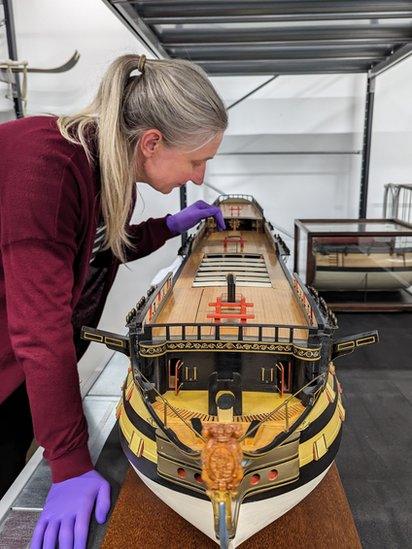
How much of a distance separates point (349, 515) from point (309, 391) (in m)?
0.25

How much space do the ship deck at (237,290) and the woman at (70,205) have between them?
0.22 m

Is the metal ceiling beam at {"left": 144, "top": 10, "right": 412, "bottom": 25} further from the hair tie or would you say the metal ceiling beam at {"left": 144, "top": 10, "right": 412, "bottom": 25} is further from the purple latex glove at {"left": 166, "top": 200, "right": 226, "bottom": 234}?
the hair tie

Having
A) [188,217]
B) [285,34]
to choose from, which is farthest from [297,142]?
[188,217]

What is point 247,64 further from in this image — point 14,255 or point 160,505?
point 160,505

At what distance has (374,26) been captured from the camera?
2.15 meters

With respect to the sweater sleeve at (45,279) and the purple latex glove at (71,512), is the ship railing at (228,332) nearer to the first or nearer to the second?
the sweater sleeve at (45,279)

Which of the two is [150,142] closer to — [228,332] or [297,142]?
[228,332]

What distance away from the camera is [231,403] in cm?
75

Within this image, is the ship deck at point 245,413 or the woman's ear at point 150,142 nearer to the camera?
the ship deck at point 245,413

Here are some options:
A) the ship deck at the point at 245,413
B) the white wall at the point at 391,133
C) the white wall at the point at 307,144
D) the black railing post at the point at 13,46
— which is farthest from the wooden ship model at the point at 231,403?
the white wall at the point at 391,133

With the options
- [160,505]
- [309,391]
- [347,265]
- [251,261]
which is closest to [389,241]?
[347,265]

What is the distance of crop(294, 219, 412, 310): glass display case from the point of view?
90.4 inches

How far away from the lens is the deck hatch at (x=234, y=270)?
4.34 ft

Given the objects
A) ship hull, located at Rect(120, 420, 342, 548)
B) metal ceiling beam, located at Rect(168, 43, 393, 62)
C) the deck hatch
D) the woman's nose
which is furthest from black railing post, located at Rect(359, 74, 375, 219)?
ship hull, located at Rect(120, 420, 342, 548)
